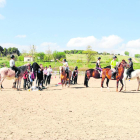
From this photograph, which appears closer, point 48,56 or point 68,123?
point 68,123

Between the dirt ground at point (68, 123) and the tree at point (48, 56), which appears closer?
the dirt ground at point (68, 123)

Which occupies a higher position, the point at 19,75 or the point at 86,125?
the point at 19,75

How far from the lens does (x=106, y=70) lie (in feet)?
49.6

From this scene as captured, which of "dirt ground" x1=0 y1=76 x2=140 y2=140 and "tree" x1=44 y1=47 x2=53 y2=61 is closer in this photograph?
"dirt ground" x1=0 y1=76 x2=140 y2=140

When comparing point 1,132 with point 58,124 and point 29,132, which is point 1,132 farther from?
point 58,124

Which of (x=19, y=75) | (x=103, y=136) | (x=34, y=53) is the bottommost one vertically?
(x=103, y=136)

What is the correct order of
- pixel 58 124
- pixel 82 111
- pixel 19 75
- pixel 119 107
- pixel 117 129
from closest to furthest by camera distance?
pixel 117 129 < pixel 58 124 < pixel 82 111 < pixel 119 107 < pixel 19 75

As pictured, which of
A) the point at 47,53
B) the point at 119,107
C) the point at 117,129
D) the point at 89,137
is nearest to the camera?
the point at 89,137

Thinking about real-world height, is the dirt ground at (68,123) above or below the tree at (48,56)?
below

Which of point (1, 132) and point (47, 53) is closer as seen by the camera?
point (1, 132)

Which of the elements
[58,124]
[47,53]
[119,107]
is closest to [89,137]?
[58,124]

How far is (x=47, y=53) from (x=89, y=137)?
104 m

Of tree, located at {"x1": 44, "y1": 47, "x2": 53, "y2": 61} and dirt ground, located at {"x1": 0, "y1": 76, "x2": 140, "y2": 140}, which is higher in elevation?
tree, located at {"x1": 44, "y1": 47, "x2": 53, "y2": 61}

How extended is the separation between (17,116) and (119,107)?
4586 millimetres
